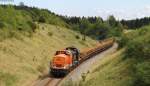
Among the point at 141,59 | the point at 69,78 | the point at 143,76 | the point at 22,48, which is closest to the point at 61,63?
the point at 69,78

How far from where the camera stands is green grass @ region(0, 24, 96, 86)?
40.8 meters

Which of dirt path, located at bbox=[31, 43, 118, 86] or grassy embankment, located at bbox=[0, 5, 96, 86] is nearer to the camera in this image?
dirt path, located at bbox=[31, 43, 118, 86]

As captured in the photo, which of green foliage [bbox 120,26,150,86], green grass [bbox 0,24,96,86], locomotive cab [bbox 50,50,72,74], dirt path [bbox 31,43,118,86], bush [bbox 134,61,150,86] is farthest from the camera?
locomotive cab [bbox 50,50,72,74]

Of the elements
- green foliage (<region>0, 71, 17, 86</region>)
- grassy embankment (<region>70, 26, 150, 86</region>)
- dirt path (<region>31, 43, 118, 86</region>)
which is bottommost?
dirt path (<region>31, 43, 118, 86</region>)

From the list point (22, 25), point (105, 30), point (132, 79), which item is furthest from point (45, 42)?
point (105, 30)

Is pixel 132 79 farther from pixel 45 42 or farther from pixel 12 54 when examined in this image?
pixel 45 42

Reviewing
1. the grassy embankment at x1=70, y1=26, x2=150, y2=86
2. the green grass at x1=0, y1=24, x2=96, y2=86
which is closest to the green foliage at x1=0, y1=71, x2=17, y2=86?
the green grass at x1=0, y1=24, x2=96, y2=86

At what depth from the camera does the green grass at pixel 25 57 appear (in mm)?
40838

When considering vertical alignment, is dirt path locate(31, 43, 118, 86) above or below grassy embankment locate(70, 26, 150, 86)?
below

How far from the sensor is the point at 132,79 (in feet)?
95.0

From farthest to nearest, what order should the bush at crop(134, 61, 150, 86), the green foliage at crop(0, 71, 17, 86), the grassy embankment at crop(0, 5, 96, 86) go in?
the grassy embankment at crop(0, 5, 96, 86) → the green foliage at crop(0, 71, 17, 86) → the bush at crop(134, 61, 150, 86)

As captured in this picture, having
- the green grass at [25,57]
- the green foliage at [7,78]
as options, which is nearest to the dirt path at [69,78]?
the green grass at [25,57]

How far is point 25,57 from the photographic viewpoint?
165 feet

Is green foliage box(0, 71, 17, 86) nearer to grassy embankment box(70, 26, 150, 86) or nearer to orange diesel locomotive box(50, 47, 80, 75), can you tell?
orange diesel locomotive box(50, 47, 80, 75)
